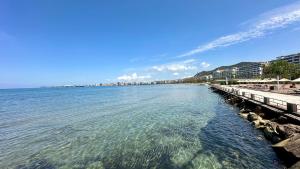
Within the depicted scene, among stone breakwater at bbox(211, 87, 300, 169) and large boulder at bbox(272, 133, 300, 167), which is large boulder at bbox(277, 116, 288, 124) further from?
large boulder at bbox(272, 133, 300, 167)

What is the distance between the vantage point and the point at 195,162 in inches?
380

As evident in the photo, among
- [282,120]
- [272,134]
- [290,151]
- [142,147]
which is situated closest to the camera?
[290,151]

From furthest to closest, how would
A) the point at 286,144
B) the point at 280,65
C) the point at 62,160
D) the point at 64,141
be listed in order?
the point at 280,65, the point at 64,141, the point at 62,160, the point at 286,144

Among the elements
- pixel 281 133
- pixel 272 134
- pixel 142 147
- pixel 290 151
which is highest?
pixel 290 151

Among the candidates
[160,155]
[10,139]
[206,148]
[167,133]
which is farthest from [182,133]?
[10,139]

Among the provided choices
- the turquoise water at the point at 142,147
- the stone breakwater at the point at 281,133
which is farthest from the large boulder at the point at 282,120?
the turquoise water at the point at 142,147

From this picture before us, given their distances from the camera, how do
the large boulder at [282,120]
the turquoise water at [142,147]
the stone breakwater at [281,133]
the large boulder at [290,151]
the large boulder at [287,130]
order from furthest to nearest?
the large boulder at [282,120], the large boulder at [287,130], the turquoise water at [142,147], the stone breakwater at [281,133], the large boulder at [290,151]

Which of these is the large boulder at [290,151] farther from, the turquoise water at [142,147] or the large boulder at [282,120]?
the large boulder at [282,120]

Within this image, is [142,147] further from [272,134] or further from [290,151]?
[272,134]

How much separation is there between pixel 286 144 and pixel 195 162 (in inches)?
178

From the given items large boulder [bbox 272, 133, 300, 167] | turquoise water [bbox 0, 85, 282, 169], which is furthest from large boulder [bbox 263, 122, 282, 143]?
large boulder [bbox 272, 133, 300, 167]

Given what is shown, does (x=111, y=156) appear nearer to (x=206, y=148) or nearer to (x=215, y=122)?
(x=206, y=148)

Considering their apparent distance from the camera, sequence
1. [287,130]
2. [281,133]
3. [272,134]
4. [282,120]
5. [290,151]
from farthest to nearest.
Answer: [282,120] → [272,134] → [281,133] → [287,130] → [290,151]

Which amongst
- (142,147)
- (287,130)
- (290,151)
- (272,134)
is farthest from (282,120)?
(142,147)
